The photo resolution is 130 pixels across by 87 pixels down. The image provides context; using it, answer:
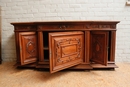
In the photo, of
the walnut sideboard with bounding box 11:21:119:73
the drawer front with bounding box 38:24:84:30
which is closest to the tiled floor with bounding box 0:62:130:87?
the walnut sideboard with bounding box 11:21:119:73

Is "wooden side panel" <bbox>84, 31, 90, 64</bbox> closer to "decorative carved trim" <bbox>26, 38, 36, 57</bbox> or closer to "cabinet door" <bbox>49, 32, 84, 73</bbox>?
"cabinet door" <bbox>49, 32, 84, 73</bbox>

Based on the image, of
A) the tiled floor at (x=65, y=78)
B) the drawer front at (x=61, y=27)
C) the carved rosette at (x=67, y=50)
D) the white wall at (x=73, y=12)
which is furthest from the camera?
the white wall at (x=73, y=12)

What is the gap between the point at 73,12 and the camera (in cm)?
201

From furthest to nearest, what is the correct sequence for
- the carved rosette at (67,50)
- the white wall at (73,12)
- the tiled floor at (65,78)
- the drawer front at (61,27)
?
1. the white wall at (73,12)
2. the drawer front at (61,27)
3. the carved rosette at (67,50)
4. the tiled floor at (65,78)

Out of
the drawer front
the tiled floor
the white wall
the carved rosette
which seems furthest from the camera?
the white wall

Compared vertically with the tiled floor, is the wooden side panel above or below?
above

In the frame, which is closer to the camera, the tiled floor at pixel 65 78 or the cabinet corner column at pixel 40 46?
the tiled floor at pixel 65 78

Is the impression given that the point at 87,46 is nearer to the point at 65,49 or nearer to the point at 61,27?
the point at 65,49

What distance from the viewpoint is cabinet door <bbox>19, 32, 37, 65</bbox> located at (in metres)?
1.59

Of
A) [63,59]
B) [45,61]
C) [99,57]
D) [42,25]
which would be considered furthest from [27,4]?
[99,57]

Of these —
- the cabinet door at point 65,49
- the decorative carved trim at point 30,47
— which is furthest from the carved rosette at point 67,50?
the decorative carved trim at point 30,47

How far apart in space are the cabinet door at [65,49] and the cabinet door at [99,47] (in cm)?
18

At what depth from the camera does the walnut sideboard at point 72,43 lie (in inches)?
59.6

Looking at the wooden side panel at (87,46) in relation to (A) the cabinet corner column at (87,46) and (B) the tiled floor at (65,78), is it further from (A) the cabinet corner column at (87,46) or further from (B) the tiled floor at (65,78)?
(B) the tiled floor at (65,78)
